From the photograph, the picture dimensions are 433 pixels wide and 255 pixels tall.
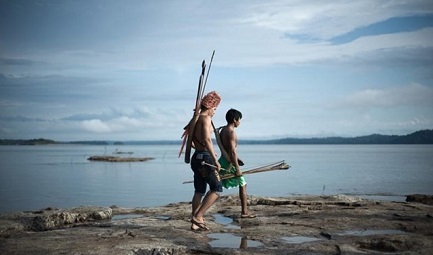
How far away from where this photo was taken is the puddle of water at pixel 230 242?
21.6 ft

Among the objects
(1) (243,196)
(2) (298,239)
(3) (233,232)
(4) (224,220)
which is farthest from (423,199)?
(3) (233,232)

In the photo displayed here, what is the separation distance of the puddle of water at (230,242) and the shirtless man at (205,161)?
1.53 feet

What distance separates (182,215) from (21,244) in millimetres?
3659

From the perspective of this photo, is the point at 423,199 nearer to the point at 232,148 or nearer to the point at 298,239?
the point at 232,148

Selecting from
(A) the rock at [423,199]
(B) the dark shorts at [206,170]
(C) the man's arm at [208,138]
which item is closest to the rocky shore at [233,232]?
(B) the dark shorts at [206,170]

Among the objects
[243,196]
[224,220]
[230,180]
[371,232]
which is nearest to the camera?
[371,232]

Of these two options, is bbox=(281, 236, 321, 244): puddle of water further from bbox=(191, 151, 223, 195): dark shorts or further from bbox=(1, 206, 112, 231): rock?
bbox=(1, 206, 112, 231): rock

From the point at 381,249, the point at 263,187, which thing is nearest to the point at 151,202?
the point at 263,187

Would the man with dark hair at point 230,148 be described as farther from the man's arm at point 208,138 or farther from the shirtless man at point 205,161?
the man's arm at point 208,138

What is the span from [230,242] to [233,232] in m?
0.71

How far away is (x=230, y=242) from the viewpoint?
6.84m

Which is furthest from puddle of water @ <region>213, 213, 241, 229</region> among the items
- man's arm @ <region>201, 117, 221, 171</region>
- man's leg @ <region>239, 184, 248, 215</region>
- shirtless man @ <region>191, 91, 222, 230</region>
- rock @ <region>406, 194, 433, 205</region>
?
→ rock @ <region>406, 194, 433, 205</region>

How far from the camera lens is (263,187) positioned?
26719 millimetres

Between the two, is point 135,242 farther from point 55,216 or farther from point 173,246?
point 55,216
